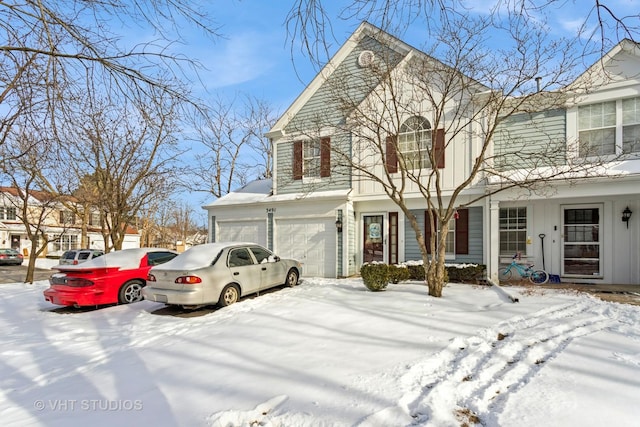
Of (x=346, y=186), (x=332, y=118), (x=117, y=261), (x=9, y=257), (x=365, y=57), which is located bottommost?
(x=9, y=257)

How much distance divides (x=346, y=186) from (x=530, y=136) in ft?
19.3

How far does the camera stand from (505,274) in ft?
35.7

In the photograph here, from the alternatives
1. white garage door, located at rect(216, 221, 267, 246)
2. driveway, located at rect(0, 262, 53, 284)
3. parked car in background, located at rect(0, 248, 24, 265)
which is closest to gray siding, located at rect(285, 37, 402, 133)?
white garage door, located at rect(216, 221, 267, 246)

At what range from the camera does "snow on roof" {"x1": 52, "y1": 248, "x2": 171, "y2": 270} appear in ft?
26.2

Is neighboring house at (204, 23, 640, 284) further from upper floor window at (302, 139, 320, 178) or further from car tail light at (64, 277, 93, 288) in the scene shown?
car tail light at (64, 277, 93, 288)

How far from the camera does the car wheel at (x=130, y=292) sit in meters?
8.28

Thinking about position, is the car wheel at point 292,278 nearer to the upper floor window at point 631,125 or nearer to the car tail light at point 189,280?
the car tail light at point 189,280

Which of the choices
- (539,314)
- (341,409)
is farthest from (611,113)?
(341,409)

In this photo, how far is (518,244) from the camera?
11.2 metres

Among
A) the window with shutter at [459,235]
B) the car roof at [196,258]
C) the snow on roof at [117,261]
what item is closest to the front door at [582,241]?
the window with shutter at [459,235]

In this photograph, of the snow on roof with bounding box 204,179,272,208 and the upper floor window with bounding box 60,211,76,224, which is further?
the upper floor window with bounding box 60,211,76,224

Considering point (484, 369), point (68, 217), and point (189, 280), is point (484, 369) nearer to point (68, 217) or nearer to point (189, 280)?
point (189, 280)

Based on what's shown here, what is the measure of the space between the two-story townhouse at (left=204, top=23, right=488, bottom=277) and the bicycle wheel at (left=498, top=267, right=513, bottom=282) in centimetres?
91

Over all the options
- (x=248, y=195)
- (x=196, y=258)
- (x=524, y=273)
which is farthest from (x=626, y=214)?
(x=248, y=195)
